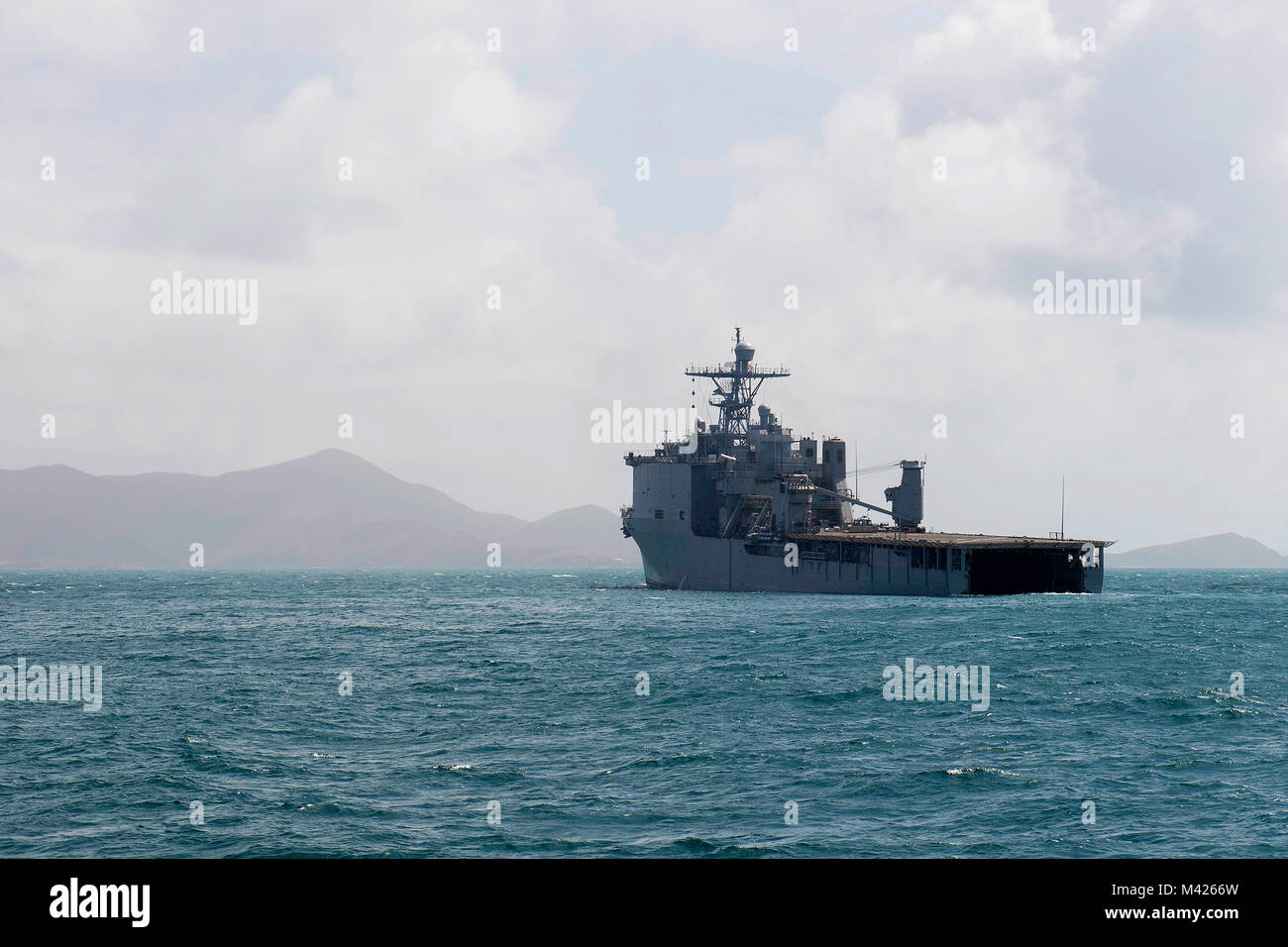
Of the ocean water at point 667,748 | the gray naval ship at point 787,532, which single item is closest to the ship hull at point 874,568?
the gray naval ship at point 787,532

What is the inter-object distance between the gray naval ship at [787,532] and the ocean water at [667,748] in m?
18.1

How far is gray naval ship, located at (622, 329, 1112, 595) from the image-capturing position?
72562mm

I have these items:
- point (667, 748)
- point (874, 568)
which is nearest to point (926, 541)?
point (874, 568)

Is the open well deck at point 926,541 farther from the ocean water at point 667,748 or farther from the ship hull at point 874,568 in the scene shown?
the ocean water at point 667,748

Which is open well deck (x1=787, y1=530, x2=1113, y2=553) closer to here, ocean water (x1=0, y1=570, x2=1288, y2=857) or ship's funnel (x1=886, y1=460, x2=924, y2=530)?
ship's funnel (x1=886, y1=460, x2=924, y2=530)

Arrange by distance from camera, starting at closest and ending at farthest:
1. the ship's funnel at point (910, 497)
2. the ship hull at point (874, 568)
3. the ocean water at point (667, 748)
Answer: the ocean water at point (667, 748) → the ship hull at point (874, 568) → the ship's funnel at point (910, 497)

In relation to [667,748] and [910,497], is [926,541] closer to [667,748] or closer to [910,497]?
[910,497]

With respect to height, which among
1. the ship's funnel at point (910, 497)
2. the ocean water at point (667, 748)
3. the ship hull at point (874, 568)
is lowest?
the ocean water at point (667, 748)

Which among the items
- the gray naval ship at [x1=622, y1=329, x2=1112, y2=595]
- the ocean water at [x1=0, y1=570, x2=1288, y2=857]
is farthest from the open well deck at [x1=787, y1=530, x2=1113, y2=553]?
the ocean water at [x1=0, y1=570, x2=1288, y2=857]

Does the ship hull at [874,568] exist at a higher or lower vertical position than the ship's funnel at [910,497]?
lower

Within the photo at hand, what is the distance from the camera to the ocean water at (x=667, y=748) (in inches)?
760

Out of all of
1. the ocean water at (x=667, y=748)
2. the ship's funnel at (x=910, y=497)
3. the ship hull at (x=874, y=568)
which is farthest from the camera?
the ship's funnel at (x=910, y=497)

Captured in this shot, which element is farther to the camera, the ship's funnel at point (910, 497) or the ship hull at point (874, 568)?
the ship's funnel at point (910, 497)
